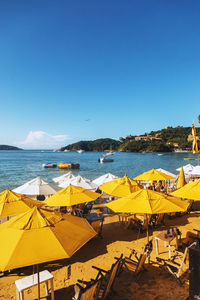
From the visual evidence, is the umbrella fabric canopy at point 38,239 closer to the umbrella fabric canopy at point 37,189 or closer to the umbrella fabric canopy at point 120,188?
the umbrella fabric canopy at point 120,188

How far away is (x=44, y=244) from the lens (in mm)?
2879

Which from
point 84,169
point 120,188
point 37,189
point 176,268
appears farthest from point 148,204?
point 84,169

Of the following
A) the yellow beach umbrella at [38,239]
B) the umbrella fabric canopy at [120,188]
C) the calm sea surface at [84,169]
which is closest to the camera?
the yellow beach umbrella at [38,239]

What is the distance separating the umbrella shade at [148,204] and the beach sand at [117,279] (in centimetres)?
151

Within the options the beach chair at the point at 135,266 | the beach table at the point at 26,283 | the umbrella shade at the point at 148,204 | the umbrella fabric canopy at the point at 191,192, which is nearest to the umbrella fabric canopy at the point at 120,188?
the umbrella fabric canopy at the point at 191,192

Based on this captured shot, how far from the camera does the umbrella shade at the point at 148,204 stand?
5.08m

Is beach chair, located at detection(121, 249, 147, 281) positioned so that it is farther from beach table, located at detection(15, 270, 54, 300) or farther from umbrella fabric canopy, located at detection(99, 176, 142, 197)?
umbrella fabric canopy, located at detection(99, 176, 142, 197)

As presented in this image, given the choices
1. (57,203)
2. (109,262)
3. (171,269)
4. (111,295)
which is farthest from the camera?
(57,203)

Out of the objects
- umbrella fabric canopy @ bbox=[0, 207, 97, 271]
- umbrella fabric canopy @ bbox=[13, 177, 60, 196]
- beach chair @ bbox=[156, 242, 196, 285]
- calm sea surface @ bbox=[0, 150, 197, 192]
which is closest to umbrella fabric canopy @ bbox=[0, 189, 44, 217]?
umbrella fabric canopy @ bbox=[0, 207, 97, 271]

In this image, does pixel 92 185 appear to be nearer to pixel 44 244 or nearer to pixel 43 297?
pixel 43 297

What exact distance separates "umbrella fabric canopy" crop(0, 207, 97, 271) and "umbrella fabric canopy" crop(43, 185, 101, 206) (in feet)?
11.8

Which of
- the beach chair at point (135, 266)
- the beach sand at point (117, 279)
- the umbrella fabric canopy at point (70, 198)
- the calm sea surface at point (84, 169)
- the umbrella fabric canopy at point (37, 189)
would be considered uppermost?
the umbrella fabric canopy at point (70, 198)

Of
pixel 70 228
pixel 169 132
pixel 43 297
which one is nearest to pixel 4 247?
pixel 70 228

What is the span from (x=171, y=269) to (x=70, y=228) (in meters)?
3.20
